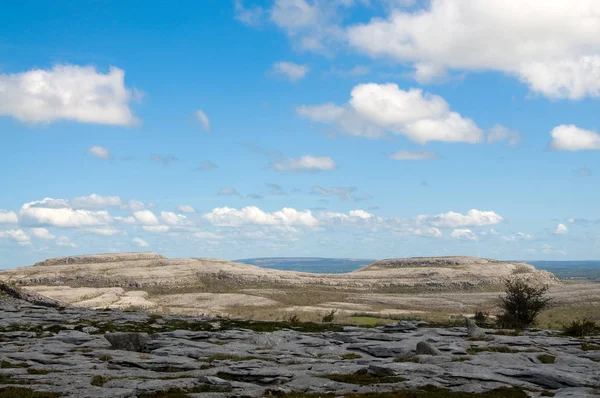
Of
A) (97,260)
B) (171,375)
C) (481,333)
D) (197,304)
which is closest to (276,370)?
(171,375)

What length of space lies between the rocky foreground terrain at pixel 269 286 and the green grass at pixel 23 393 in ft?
175

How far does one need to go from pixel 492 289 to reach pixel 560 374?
115371 millimetres

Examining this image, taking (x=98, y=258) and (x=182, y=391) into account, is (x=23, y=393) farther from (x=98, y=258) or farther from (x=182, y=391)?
(x=98, y=258)

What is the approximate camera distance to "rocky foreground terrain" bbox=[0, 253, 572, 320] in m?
89.5

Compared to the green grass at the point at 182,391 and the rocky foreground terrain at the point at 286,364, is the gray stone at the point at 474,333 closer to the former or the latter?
the rocky foreground terrain at the point at 286,364

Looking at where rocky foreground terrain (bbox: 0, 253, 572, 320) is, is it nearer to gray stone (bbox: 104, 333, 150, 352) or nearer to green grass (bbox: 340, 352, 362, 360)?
gray stone (bbox: 104, 333, 150, 352)

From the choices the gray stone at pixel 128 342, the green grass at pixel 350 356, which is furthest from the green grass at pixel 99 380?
the green grass at pixel 350 356

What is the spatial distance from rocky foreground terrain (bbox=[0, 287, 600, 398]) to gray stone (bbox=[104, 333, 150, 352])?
0.06 metres

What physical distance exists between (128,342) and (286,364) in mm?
9652

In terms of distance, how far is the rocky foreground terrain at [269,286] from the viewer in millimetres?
89500

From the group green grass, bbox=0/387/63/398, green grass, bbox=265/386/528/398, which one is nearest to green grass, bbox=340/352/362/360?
green grass, bbox=265/386/528/398

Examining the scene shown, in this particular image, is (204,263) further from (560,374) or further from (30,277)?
(560,374)

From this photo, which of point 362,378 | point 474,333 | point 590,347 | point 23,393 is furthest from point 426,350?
point 23,393

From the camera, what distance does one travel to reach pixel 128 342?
100 ft
